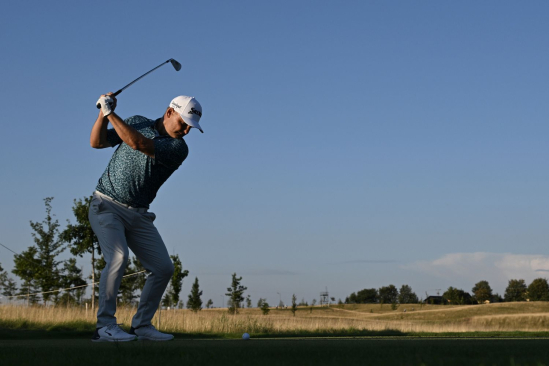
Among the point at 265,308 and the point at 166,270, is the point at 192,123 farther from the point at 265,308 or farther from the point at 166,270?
the point at 265,308

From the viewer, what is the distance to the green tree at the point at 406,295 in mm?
165025

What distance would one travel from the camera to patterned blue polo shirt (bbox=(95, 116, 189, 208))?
6.94m

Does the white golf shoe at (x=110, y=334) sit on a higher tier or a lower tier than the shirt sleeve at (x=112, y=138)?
lower

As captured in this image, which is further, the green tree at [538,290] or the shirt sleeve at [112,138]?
the green tree at [538,290]

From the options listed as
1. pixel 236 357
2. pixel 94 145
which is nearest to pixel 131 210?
pixel 94 145

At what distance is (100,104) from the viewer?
6801mm

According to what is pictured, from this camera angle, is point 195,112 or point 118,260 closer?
point 118,260

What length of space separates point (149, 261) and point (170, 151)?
1443 mm

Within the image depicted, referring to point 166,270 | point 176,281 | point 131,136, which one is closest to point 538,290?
point 176,281

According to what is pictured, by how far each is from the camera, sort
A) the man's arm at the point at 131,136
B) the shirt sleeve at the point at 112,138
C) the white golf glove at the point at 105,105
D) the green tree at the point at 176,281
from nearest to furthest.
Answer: the man's arm at the point at 131,136, the white golf glove at the point at 105,105, the shirt sleeve at the point at 112,138, the green tree at the point at 176,281

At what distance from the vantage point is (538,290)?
13588 centimetres

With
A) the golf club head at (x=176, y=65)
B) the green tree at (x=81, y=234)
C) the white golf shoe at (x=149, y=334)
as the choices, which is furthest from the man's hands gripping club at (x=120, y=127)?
the green tree at (x=81, y=234)

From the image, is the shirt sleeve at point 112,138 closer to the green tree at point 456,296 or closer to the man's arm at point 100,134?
the man's arm at point 100,134

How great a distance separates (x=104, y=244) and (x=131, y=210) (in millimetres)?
484
